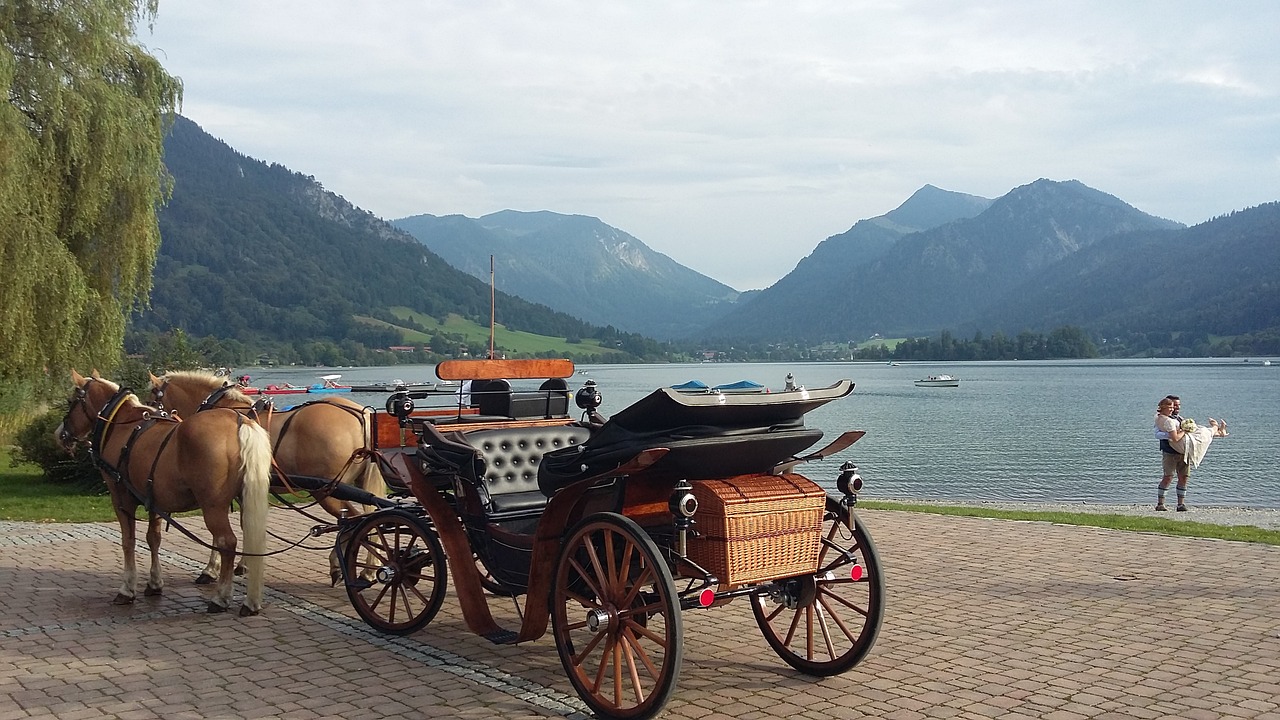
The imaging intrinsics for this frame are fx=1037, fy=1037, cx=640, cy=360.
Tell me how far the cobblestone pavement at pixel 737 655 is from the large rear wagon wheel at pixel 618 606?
0.29 meters

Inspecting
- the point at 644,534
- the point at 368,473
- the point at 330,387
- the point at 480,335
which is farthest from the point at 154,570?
the point at 480,335

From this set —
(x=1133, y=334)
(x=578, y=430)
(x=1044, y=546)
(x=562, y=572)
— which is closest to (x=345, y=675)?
(x=562, y=572)

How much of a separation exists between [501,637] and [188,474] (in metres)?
2.85

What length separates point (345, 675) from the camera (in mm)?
5797

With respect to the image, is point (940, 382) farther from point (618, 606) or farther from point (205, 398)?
point (618, 606)

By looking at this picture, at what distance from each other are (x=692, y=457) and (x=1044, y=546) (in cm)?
622

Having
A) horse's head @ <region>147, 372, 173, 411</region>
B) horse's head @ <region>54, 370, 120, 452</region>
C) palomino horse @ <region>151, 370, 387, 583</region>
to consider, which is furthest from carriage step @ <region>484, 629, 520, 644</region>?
horse's head @ <region>54, 370, 120, 452</region>

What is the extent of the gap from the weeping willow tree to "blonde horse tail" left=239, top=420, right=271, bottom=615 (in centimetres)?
1046

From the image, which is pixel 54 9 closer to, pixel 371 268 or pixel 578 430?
pixel 578 430

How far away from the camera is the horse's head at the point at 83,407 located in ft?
27.1

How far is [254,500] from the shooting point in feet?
23.1

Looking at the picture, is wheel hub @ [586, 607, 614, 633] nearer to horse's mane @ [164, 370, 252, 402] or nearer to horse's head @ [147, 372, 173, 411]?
horse's mane @ [164, 370, 252, 402]

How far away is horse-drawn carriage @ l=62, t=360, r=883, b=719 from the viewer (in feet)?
16.2

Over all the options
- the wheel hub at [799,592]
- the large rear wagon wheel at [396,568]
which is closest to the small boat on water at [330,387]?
the large rear wagon wheel at [396,568]
